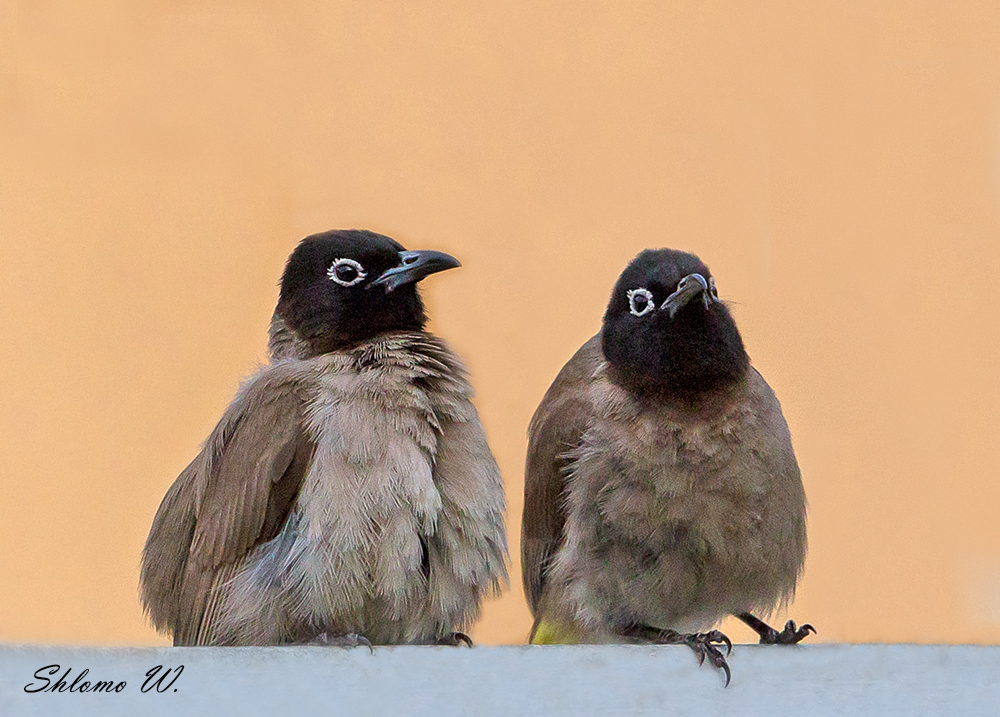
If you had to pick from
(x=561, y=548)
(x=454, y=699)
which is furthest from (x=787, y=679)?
(x=561, y=548)

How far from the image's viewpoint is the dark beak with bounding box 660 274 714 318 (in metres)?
3.07

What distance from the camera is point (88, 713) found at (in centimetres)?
209

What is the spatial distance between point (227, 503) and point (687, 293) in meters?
1.09

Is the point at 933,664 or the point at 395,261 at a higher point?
the point at 395,261

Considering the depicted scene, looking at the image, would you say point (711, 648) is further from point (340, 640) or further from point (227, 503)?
point (227, 503)

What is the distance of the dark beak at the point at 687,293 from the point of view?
3066 millimetres

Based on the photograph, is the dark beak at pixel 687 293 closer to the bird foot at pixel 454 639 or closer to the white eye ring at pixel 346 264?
the white eye ring at pixel 346 264

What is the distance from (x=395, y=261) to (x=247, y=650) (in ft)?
3.82

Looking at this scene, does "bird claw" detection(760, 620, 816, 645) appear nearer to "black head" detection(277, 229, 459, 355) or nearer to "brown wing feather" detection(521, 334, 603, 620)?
"brown wing feather" detection(521, 334, 603, 620)

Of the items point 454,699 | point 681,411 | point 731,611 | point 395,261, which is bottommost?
point 731,611

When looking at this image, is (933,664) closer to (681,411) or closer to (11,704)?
(681,411)

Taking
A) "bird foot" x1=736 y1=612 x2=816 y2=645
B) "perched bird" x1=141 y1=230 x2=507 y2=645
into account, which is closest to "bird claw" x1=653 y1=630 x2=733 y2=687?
"bird foot" x1=736 y1=612 x2=816 y2=645
